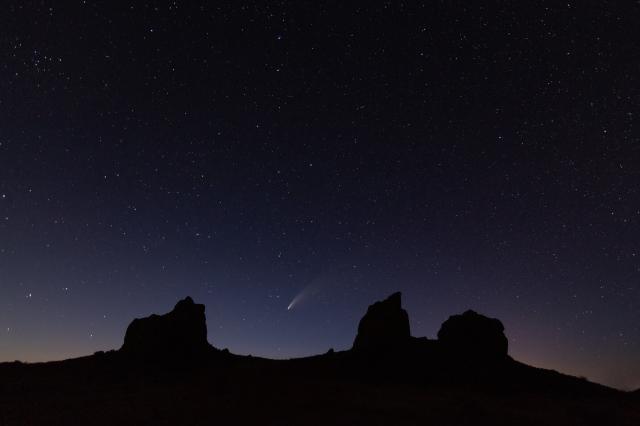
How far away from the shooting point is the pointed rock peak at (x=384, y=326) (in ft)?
147

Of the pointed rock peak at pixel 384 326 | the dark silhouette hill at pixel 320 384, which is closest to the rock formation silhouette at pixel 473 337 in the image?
the dark silhouette hill at pixel 320 384

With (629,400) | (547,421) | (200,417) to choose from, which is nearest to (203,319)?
(200,417)

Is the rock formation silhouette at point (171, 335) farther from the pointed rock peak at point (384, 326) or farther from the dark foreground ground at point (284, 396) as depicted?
the pointed rock peak at point (384, 326)

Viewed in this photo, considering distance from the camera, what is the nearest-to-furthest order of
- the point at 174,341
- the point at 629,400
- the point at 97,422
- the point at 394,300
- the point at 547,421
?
the point at 97,422, the point at 547,421, the point at 629,400, the point at 174,341, the point at 394,300

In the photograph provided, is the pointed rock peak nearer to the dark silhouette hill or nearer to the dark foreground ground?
the dark silhouette hill

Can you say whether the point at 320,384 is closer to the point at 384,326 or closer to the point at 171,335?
the point at 384,326

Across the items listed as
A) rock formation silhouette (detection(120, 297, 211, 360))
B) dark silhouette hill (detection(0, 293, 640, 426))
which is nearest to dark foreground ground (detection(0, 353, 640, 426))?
dark silhouette hill (detection(0, 293, 640, 426))

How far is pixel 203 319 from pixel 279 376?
1687 cm

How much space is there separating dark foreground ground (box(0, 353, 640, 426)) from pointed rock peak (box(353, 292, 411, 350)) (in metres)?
3.43

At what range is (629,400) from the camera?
3328 centimetres

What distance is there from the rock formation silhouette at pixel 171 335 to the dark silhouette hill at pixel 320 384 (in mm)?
116

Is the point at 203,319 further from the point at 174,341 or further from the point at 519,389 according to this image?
the point at 519,389

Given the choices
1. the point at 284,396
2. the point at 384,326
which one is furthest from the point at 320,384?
the point at 384,326

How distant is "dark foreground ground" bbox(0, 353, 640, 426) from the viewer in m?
23.3
